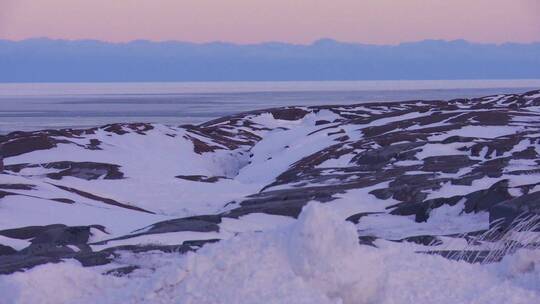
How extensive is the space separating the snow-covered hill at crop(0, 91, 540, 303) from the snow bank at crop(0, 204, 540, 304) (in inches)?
0.7

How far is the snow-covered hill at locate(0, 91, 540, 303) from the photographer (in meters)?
7.27

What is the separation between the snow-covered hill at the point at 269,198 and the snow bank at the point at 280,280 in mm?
18

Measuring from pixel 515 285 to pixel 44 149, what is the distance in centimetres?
2726

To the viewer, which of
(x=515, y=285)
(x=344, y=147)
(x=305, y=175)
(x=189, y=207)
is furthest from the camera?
(x=344, y=147)

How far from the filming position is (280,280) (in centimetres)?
705

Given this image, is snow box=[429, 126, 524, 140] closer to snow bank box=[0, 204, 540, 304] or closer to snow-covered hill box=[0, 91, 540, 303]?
snow-covered hill box=[0, 91, 540, 303]

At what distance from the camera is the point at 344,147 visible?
32.1m

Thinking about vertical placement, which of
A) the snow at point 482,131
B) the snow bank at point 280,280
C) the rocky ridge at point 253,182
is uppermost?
the snow bank at point 280,280

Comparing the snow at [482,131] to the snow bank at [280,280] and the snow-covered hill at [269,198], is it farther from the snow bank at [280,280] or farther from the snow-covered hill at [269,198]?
Answer: the snow bank at [280,280]

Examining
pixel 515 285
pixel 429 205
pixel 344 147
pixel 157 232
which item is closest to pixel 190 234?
pixel 157 232

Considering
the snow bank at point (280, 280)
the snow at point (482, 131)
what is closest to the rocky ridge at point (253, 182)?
the snow at point (482, 131)

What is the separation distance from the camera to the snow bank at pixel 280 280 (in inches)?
273

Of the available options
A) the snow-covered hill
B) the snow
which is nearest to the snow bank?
the snow-covered hill

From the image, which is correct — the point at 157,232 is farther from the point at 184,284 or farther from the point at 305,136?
the point at 305,136
